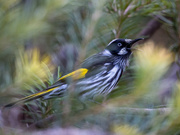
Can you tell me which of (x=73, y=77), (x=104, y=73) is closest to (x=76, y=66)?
(x=73, y=77)

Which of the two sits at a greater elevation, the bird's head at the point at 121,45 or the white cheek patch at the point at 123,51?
the bird's head at the point at 121,45

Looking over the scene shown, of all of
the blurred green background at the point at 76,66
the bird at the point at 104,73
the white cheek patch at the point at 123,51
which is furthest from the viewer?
the white cheek patch at the point at 123,51

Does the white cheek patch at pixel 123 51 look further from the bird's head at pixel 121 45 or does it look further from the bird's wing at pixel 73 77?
the bird's wing at pixel 73 77

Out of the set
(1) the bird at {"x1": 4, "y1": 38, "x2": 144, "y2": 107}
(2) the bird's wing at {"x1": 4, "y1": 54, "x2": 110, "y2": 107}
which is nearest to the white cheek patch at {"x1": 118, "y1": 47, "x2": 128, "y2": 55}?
(1) the bird at {"x1": 4, "y1": 38, "x2": 144, "y2": 107}

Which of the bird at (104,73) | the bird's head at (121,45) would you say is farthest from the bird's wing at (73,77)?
the bird's head at (121,45)

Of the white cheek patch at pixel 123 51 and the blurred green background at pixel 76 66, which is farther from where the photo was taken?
the white cheek patch at pixel 123 51

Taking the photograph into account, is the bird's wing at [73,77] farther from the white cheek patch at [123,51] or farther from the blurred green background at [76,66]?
the white cheek patch at [123,51]

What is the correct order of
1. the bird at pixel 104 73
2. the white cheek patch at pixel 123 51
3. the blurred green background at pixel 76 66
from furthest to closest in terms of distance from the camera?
the white cheek patch at pixel 123 51
the bird at pixel 104 73
the blurred green background at pixel 76 66

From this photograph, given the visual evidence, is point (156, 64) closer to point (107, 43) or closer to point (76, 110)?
point (76, 110)

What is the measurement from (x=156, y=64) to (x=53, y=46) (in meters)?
0.35

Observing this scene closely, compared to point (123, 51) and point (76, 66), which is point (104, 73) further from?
point (76, 66)

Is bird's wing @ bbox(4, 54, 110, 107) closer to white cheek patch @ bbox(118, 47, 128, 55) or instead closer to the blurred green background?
the blurred green background

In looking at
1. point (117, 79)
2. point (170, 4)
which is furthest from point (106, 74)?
point (170, 4)

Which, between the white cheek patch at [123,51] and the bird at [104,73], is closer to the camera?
the bird at [104,73]
